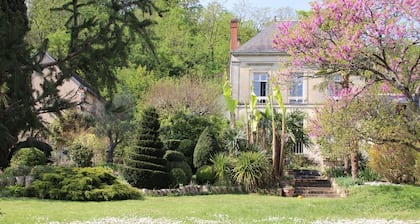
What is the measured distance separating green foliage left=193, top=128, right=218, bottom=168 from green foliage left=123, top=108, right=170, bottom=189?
8.21 ft

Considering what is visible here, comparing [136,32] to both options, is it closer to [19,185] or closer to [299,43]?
[299,43]

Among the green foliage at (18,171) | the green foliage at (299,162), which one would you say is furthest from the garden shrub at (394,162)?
the green foliage at (18,171)

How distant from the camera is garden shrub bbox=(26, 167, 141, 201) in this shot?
48.0ft

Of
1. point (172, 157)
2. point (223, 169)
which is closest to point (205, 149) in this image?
point (223, 169)

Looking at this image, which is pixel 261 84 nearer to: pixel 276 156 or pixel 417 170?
pixel 276 156

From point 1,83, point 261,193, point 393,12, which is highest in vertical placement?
point 393,12

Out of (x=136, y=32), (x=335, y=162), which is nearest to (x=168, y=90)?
(x=335, y=162)

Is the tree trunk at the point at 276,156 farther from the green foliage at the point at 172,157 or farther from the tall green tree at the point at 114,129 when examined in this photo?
the tall green tree at the point at 114,129

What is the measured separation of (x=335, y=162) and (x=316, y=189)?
594cm

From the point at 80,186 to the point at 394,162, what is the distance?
11.0m

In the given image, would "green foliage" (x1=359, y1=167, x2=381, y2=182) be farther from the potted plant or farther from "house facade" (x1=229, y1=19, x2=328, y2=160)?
"house facade" (x1=229, y1=19, x2=328, y2=160)

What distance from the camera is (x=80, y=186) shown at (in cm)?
1467

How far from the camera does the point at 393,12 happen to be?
13609 mm

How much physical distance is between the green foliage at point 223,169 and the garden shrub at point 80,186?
13.0 ft
